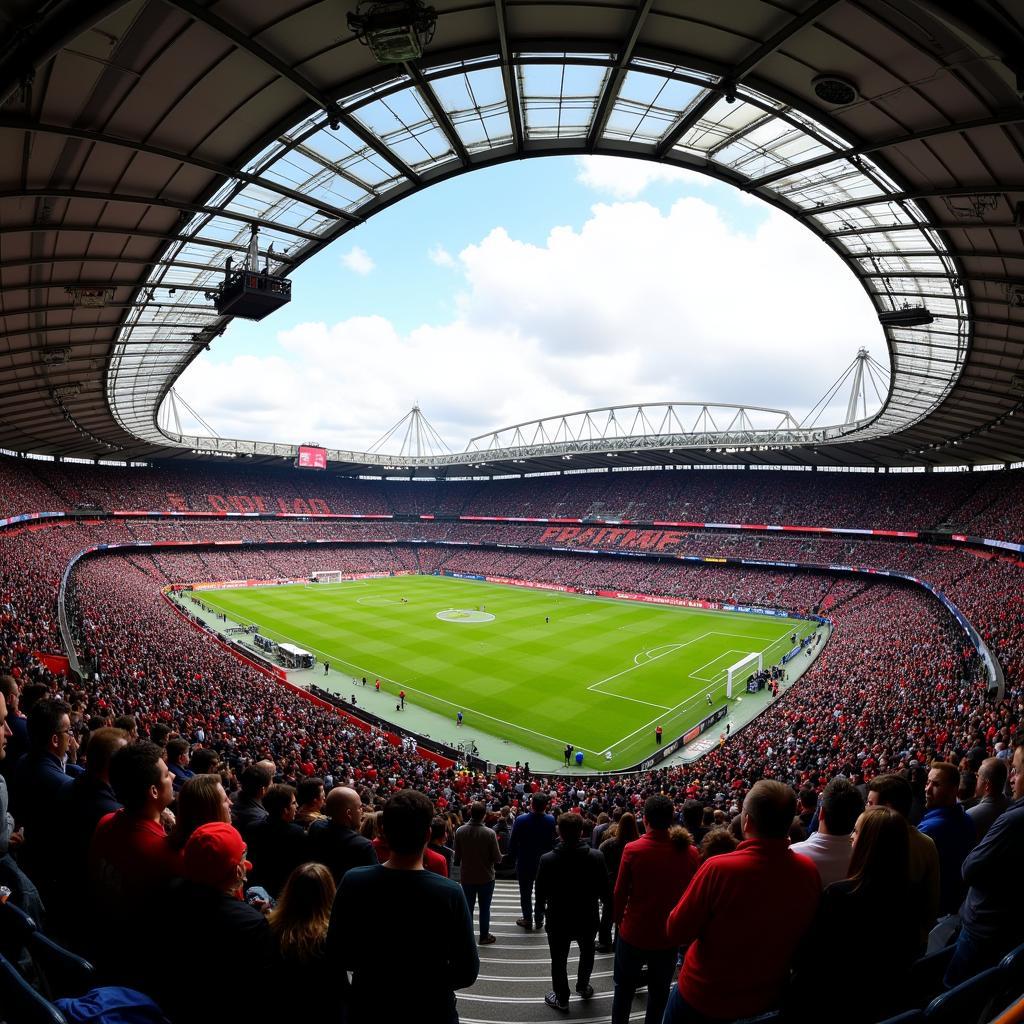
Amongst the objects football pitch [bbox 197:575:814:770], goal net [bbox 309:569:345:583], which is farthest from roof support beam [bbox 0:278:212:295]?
goal net [bbox 309:569:345:583]

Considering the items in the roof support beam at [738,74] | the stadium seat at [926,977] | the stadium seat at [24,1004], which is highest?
the roof support beam at [738,74]

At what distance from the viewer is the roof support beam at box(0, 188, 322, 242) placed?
13.4m

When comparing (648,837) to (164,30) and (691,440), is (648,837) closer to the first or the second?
(164,30)

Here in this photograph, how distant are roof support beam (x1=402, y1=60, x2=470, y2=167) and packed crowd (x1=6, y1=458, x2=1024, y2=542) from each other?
39669mm

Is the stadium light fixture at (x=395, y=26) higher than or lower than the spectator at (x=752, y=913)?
higher

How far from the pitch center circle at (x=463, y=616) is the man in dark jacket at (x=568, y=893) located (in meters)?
44.1

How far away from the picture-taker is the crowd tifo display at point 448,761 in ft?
11.3

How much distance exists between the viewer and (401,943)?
2.92 metres

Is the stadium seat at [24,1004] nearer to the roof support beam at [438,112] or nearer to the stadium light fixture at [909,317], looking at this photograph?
the roof support beam at [438,112]

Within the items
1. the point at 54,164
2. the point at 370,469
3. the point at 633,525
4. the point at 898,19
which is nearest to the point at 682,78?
the point at 898,19

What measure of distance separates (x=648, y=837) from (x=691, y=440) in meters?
57.7

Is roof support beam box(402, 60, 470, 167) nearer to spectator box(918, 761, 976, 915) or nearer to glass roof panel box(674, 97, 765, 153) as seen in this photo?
glass roof panel box(674, 97, 765, 153)

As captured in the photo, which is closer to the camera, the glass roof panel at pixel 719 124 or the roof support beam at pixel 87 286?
the glass roof panel at pixel 719 124

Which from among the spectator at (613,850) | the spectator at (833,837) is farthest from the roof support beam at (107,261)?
the spectator at (833,837)
